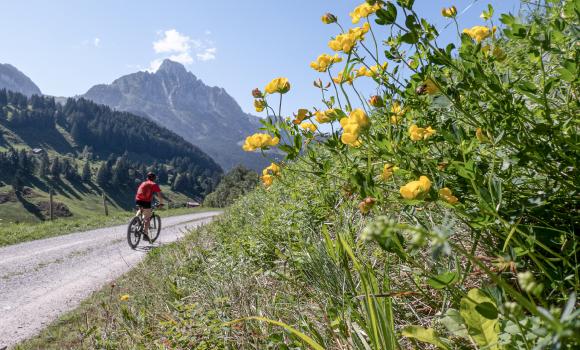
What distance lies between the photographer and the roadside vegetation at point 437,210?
1.17 meters

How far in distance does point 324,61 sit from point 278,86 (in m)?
0.27

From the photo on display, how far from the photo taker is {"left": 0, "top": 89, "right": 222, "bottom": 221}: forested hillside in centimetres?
11350

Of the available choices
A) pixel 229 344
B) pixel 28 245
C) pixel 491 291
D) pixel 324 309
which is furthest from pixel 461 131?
pixel 28 245

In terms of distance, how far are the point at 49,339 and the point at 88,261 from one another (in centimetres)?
516

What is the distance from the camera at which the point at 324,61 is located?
2119mm

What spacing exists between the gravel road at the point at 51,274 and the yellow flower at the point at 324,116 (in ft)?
16.7

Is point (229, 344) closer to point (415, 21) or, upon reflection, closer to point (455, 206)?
point (455, 206)

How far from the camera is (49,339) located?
224 inches

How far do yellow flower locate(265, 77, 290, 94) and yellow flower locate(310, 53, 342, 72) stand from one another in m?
0.17

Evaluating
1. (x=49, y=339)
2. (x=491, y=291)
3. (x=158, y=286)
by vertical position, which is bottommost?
(x=49, y=339)

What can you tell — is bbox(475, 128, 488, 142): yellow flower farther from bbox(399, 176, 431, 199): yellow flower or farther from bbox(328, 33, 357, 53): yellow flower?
bbox(328, 33, 357, 53): yellow flower

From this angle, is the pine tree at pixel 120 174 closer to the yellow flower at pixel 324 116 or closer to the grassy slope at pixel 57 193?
the grassy slope at pixel 57 193

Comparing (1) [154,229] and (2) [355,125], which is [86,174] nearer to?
(1) [154,229]

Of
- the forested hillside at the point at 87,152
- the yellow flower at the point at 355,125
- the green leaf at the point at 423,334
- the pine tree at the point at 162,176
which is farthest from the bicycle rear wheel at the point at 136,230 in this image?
the pine tree at the point at 162,176
